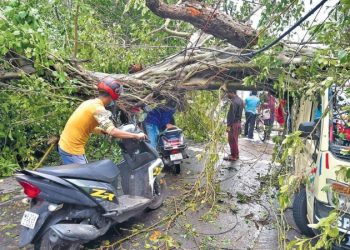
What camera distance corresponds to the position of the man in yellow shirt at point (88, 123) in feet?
12.6

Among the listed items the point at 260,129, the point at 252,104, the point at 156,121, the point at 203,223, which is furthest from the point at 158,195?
the point at 260,129

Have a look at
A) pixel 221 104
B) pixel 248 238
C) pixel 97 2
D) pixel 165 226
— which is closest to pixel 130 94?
pixel 221 104

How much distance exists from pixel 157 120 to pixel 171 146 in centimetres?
64

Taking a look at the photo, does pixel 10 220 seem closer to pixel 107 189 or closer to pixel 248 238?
pixel 107 189

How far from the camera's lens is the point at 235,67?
17.8 ft

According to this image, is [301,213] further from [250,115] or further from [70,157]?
[250,115]

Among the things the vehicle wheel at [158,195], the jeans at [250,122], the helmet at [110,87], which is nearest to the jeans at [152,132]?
the vehicle wheel at [158,195]

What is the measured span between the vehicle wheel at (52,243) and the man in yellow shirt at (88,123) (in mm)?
1108

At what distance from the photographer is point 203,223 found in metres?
4.63

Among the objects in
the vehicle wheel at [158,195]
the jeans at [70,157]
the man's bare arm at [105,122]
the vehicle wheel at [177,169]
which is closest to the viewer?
the man's bare arm at [105,122]

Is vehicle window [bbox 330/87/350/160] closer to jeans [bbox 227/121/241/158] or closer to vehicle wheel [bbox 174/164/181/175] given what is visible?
vehicle wheel [bbox 174/164/181/175]

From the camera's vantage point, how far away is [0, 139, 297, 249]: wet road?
4.02m

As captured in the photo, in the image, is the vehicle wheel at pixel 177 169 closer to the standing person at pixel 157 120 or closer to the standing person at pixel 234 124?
the standing person at pixel 157 120

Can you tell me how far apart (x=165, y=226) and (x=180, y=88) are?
91.0 inches
